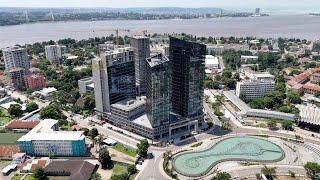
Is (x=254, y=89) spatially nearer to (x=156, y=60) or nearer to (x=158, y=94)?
(x=156, y=60)

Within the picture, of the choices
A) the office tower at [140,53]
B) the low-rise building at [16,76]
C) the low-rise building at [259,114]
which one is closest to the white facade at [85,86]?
the office tower at [140,53]

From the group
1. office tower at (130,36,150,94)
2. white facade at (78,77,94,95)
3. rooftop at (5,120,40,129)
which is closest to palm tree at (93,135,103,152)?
rooftop at (5,120,40,129)

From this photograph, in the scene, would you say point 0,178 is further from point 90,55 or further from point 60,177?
point 90,55

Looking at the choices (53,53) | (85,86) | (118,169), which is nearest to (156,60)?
(118,169)

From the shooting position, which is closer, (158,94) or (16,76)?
(158,94)

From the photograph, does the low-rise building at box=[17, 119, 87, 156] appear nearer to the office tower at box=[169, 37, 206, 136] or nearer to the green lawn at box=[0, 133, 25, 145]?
the green lawn at box=[0, 133, 25, 145]

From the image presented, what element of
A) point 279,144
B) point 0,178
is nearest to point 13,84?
point 0,178

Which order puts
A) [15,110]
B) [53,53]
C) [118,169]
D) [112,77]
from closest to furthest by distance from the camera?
[118,169], [112,77], [15,110], [53,53]
